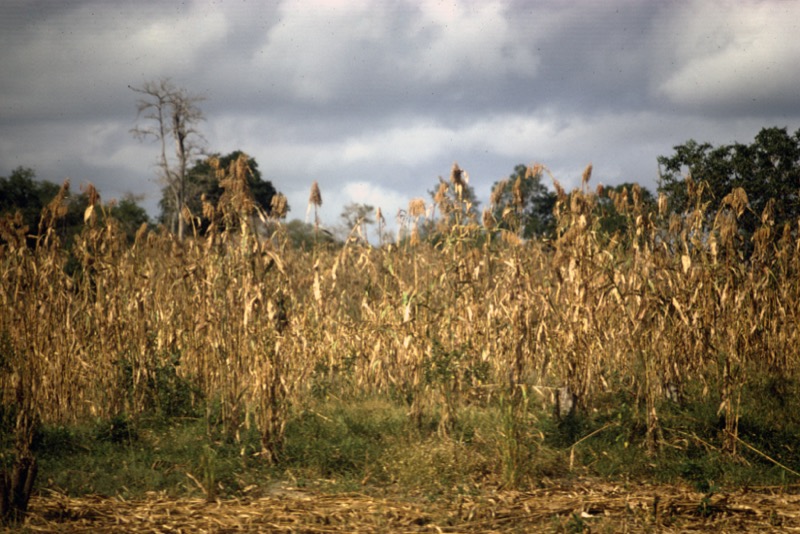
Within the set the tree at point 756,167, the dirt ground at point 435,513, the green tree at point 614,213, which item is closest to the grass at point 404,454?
the dirt ground at point 435,513

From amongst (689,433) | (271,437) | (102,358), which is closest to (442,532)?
(271,437)

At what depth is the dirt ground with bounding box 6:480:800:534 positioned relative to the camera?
3.34 meters

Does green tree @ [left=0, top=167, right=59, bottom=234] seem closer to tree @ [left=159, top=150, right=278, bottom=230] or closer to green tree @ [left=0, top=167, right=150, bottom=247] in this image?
green tree @ [left=0, top=167, right=150, bottom=247]

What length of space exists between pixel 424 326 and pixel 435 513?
6.54 ft

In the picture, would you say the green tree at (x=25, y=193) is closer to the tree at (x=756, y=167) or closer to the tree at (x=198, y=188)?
the tree at (x=198, y=188)

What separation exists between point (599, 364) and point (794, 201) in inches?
263

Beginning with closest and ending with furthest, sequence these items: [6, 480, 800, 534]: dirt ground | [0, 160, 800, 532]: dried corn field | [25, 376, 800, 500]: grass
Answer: [6, 480, 800, 534]: dirt ground < [25, 376, 800, 500]: grass < [0, 160, 800, 532]: dried corn field

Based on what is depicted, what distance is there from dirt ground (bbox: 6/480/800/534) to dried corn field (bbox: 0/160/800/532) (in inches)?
25.2

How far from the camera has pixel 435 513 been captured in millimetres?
3541

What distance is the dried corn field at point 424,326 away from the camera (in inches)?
182

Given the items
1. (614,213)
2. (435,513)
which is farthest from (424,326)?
(614,213)

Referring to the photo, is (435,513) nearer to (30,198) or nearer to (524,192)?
(524,192)

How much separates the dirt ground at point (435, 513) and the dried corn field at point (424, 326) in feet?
2.10

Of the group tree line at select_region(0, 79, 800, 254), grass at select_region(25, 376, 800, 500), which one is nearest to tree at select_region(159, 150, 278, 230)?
tree line at select_region(0, 79, 800, 254)
